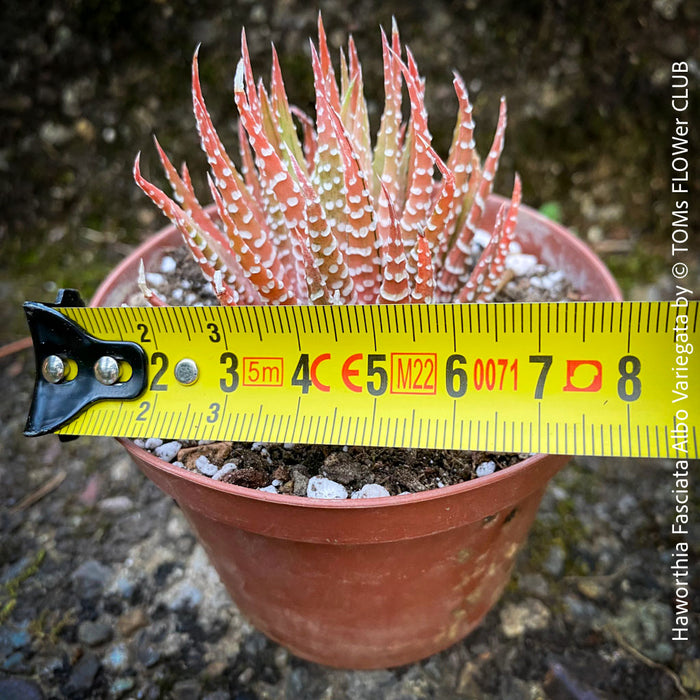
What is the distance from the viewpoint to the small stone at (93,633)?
116cm

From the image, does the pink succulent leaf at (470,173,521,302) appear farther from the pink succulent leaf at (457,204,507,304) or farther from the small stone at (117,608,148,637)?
the small stone at (117,608,148,637)

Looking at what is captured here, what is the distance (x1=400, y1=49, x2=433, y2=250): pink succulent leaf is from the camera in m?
0.79

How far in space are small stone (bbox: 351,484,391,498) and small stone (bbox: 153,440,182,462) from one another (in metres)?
0.27

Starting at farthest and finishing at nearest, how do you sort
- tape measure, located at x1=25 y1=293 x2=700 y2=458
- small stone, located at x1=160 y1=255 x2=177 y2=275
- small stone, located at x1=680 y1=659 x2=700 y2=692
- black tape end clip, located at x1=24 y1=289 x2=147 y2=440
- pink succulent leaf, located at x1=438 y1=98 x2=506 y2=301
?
small stone, located at x1=160 y1=255 x2=177 y2=275 < small stone, located at x1=680 y1=659 x2=700 y2=692 < pink succulent leaf, located at x1=438 y1=98 x2=506 y2=301 < black tape end clip, located at x1=24 y1=289 x2=147 y2=440 < tape measure, located at x1=25 y1=293 x2=700 y2=458

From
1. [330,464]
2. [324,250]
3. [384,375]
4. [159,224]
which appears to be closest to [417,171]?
[324,250]

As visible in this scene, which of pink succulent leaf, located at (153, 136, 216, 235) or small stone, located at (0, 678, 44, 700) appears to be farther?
small stone, located at (0, 678, 44, 700)

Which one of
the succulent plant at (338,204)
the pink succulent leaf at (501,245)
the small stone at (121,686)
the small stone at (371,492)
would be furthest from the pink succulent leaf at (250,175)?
the small stone at (121,686)

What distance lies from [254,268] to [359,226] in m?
0.15

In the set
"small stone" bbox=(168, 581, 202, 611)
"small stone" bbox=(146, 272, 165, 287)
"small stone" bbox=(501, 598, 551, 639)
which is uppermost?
"small stone" bbox=(146, 272, 165, 287)

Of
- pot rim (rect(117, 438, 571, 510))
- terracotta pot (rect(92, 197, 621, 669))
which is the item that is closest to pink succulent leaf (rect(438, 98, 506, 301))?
terracotta pot (rect(92, 197, 621, 669))

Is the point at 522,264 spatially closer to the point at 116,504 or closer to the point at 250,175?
the point at 250,175

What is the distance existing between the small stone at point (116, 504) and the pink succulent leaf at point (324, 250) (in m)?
0.79

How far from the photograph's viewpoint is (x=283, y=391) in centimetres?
78

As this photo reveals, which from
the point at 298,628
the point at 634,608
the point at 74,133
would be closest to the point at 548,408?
the point at 298,628
